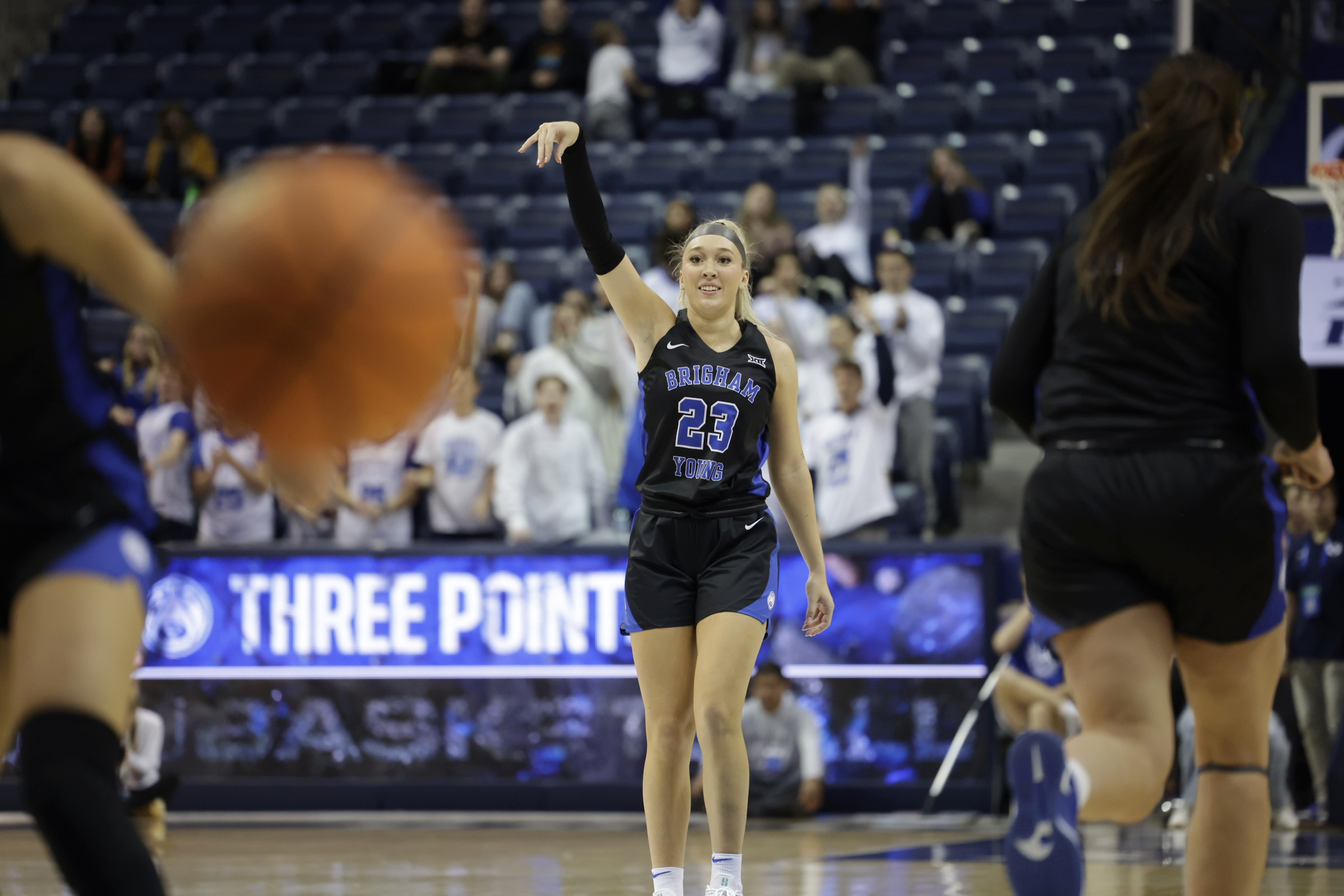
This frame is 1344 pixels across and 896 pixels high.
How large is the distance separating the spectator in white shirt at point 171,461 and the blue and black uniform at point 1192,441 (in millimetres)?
8702

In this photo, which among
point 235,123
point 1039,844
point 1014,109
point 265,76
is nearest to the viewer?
point 1039,844

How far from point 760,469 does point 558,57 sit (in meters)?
11.3

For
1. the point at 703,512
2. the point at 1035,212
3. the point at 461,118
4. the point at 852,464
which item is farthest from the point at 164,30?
the point at 703,512

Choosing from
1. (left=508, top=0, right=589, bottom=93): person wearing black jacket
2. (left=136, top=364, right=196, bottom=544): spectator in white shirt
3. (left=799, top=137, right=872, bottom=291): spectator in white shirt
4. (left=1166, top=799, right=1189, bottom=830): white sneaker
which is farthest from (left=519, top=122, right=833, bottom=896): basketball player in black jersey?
(left=508, top=0, right=589, bottom=93): person wearing black jacket

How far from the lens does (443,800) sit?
10172 millimetres

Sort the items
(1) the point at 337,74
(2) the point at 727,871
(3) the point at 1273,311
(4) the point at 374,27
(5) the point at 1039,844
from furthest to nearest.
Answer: (4) the point at 374,27 < (1) the point at 337,74 < (2) the point at 727,871 < (3) the point at 1273,311 < (5) the point at 1039,844

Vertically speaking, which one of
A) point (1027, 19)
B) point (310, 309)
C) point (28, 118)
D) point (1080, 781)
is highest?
point (1027, 19)

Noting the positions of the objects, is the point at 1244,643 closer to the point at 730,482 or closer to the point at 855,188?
the point at 730,482

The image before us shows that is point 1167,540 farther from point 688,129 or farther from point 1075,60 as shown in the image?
point 1075,60

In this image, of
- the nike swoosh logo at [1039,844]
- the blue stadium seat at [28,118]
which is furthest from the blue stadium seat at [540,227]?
the nike swoosh logo at [1039,844]

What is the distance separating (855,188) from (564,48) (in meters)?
4.13

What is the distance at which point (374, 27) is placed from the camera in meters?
18.3

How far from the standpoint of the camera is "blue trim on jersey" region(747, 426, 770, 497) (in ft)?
17.1

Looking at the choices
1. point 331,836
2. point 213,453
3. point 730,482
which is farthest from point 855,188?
point 730,482
